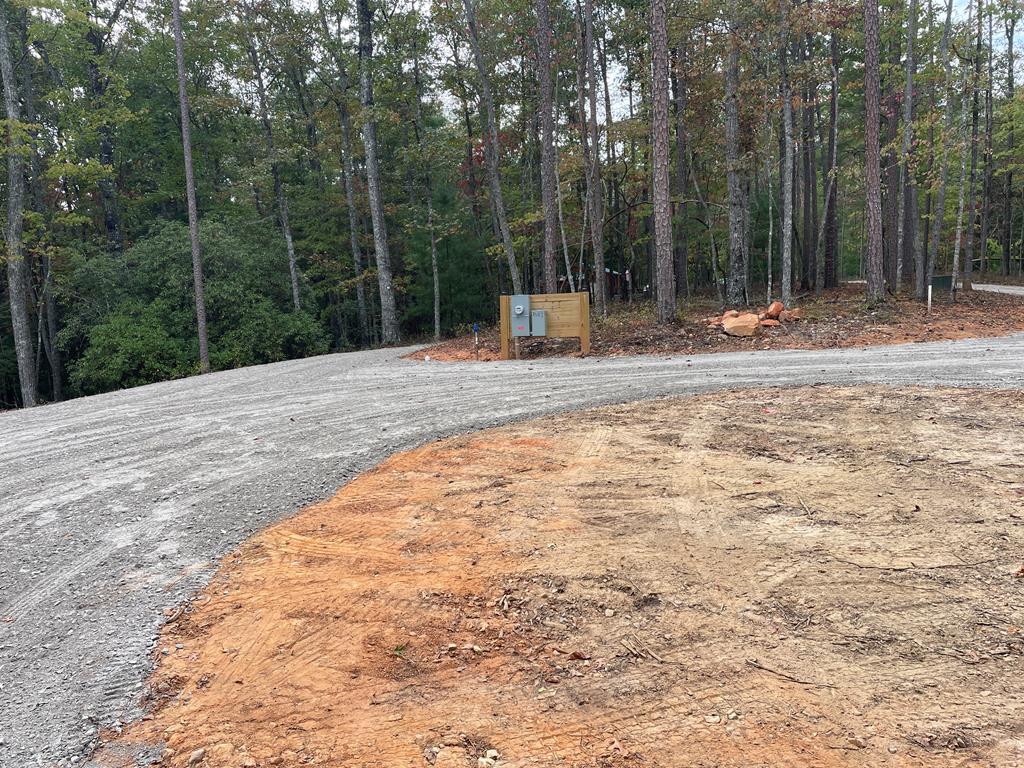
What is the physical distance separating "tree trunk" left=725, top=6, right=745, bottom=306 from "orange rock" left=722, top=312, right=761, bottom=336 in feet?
11.9

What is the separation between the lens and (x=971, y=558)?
2.97m

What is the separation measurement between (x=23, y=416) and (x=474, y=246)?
812 inches

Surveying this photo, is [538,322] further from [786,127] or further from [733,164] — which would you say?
[786,127]

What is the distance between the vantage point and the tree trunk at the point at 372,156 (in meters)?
19.5

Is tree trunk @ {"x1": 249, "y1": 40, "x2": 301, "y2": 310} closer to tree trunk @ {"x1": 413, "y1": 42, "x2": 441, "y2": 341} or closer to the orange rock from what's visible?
tree trunk @ {"x1": 413, "y1": 42, "x2": 441, "y2": 341}

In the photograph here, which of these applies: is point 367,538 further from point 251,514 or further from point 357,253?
point 357,253

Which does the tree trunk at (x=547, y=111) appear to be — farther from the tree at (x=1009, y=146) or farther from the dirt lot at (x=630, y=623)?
the tree at (x=1009, y=146)

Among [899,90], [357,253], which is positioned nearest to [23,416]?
[357,253]

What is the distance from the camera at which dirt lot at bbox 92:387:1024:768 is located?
205cm

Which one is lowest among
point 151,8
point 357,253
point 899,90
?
point 357,253

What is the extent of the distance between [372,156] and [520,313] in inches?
470

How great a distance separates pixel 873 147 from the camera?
13859 millimetres

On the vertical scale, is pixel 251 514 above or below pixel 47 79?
below

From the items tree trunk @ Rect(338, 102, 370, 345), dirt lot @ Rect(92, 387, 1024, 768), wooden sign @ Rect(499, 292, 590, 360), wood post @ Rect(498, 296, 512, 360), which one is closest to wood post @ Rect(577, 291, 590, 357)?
wooden sign @ Rect(499, 292, 590, 360)
